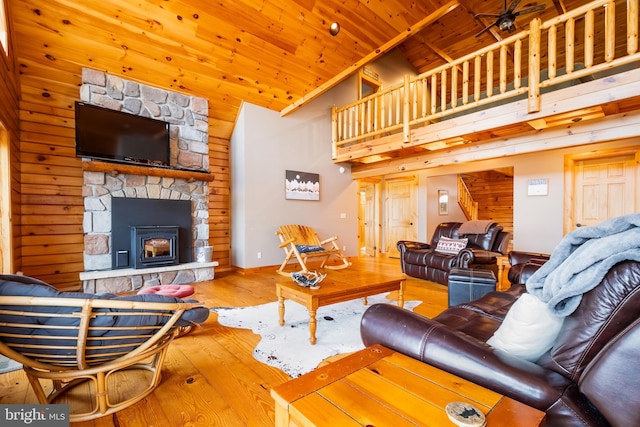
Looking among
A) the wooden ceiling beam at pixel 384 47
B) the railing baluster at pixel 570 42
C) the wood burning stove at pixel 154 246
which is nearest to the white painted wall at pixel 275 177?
the wooden ceiling beam at pixel 384 47

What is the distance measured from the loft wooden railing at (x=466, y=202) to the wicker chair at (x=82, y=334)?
24.5 ft

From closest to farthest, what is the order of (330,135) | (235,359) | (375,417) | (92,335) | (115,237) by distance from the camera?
(375,417), (92,335), (235,359), (115,237), (330,135)

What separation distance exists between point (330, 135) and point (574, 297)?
18.0 ft

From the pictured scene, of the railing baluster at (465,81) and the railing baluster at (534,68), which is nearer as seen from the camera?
the railing baluster at (534,68)

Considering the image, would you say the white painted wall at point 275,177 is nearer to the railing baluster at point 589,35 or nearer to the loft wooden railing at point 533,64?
the loft wooden railing at point 533,64

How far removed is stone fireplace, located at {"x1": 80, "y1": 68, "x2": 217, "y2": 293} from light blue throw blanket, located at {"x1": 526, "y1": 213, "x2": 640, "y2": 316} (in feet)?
11.2

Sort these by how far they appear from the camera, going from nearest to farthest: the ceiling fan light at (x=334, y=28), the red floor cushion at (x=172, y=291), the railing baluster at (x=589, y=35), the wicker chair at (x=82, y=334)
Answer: the wicker chair at (x=82, y=334) < the red floor cushion at (x=172, y=291) < the railing baluster at (x=589, y=35) < the ceiling fan light at (x=334, y=28)

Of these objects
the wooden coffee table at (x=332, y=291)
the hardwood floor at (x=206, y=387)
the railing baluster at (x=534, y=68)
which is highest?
the railing baluster at (x=534, y=68)

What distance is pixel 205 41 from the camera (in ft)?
12.5

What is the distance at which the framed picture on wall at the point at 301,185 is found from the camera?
5.36 m

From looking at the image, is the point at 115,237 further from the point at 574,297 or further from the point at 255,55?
the point at 574,297

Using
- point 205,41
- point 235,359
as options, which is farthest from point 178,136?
point 235,359

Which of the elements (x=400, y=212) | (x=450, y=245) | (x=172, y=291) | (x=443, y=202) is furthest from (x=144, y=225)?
(x=443, y=202)

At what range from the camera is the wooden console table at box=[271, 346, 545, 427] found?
28.2 inches
